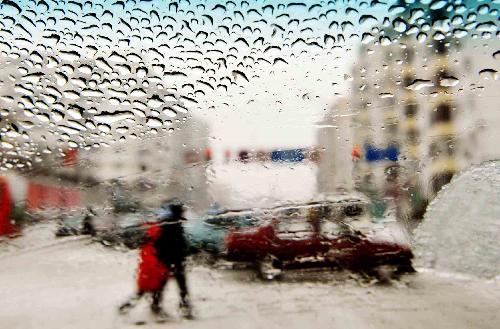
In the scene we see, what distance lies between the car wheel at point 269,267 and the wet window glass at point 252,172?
3cm

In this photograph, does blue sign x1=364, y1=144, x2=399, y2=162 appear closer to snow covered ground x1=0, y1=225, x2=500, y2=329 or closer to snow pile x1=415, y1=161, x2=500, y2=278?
snow pile x1=415, y1=161, x2=500, y2=278

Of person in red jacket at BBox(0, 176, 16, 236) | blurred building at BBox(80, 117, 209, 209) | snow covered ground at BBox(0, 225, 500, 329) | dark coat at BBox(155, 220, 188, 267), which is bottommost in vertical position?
snow covered ground at BBox(0, 225, 500, 329)

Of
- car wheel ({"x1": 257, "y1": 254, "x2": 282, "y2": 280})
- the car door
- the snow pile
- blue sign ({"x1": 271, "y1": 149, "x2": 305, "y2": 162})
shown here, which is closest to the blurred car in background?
the car door

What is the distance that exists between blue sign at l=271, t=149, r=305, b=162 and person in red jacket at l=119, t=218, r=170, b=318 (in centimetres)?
120

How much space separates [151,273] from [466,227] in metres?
2.94

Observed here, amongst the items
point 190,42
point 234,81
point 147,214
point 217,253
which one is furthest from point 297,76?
point 217,253

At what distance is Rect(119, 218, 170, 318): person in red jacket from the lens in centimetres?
301

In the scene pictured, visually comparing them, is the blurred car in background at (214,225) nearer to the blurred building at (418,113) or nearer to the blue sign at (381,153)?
the blurred building at (418,113)

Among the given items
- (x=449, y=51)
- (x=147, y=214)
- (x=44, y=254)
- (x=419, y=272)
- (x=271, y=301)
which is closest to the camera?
(x=449, y=51)

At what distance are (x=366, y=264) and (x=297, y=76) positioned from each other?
286cm

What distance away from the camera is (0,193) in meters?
2.20

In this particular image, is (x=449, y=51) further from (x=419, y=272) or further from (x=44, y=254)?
(x=44, y=254)

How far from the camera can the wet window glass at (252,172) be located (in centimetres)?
172

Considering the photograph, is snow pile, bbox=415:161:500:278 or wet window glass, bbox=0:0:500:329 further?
snow pile, bbox=415:161:500:278
